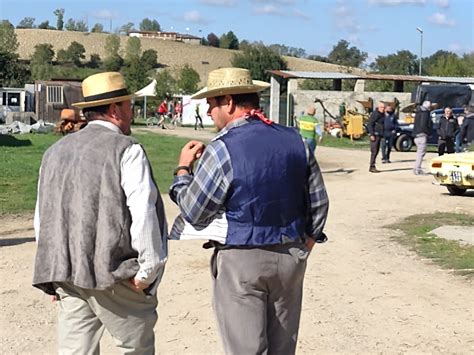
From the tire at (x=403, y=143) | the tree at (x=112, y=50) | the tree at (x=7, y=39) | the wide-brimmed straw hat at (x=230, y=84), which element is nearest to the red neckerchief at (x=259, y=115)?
the wide-brimmed straw hat at (x=230, y=84)

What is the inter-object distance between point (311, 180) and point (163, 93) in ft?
200

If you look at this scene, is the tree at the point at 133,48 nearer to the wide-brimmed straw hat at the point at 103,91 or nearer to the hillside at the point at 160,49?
the hillside at the point at 160,49

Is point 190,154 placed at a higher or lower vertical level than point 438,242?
higher

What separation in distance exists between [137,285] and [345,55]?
12939 cm

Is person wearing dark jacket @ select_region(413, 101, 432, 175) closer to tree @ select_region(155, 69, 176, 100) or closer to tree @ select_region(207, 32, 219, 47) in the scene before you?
tree @ select_region(155, 69, 176, 100)

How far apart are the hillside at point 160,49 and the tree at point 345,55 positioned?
6621mm

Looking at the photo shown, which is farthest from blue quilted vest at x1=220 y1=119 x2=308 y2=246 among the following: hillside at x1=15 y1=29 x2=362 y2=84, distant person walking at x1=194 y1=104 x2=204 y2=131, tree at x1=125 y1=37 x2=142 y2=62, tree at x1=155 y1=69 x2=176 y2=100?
hillside at x1=15 y1=29 x2=362 y2=84

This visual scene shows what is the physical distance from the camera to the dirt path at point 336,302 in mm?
6617

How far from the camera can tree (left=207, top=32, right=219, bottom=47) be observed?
150475 millimetres

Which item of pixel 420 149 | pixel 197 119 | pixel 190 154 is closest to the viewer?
pixel 190 154


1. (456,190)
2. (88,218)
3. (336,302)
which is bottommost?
(456,190)

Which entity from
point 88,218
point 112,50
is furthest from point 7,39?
point 88,218

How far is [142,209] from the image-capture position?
416 centimetres

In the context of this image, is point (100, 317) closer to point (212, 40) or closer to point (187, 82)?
point (187, 82)
